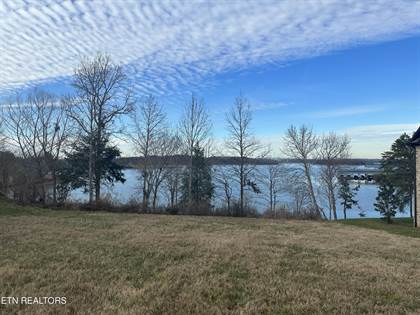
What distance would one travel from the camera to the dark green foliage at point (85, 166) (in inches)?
1054

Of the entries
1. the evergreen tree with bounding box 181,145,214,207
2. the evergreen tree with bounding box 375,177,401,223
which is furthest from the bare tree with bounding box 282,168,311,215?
the evergreen tree with bounding box 181,145,214,207

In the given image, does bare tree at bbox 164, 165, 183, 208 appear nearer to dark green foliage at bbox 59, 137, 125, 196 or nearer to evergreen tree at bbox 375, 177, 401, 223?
dark green foliage at bbox 59, 137, 125, 196

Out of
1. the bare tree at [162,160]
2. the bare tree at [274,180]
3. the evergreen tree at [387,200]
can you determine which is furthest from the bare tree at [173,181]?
the evergreen tree at [387,200]

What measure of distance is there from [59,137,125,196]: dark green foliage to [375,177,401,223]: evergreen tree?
21687 mm

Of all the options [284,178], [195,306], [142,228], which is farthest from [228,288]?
[284,178]

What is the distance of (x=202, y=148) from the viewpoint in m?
30.9

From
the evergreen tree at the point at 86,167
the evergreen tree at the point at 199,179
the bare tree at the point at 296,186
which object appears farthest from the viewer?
the bare tree at the point at 296,186

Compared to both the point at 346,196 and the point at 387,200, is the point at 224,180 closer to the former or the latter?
the point at 387,200

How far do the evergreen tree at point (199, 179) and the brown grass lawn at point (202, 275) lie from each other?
19838 millimetres

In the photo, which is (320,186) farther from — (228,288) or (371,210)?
(228,288)

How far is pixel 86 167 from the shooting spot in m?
27.6

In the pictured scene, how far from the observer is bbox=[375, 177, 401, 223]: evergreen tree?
95.1ft

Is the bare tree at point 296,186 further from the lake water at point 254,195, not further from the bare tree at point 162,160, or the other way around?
the bare tree at point 162,160

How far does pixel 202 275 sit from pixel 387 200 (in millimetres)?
28405
